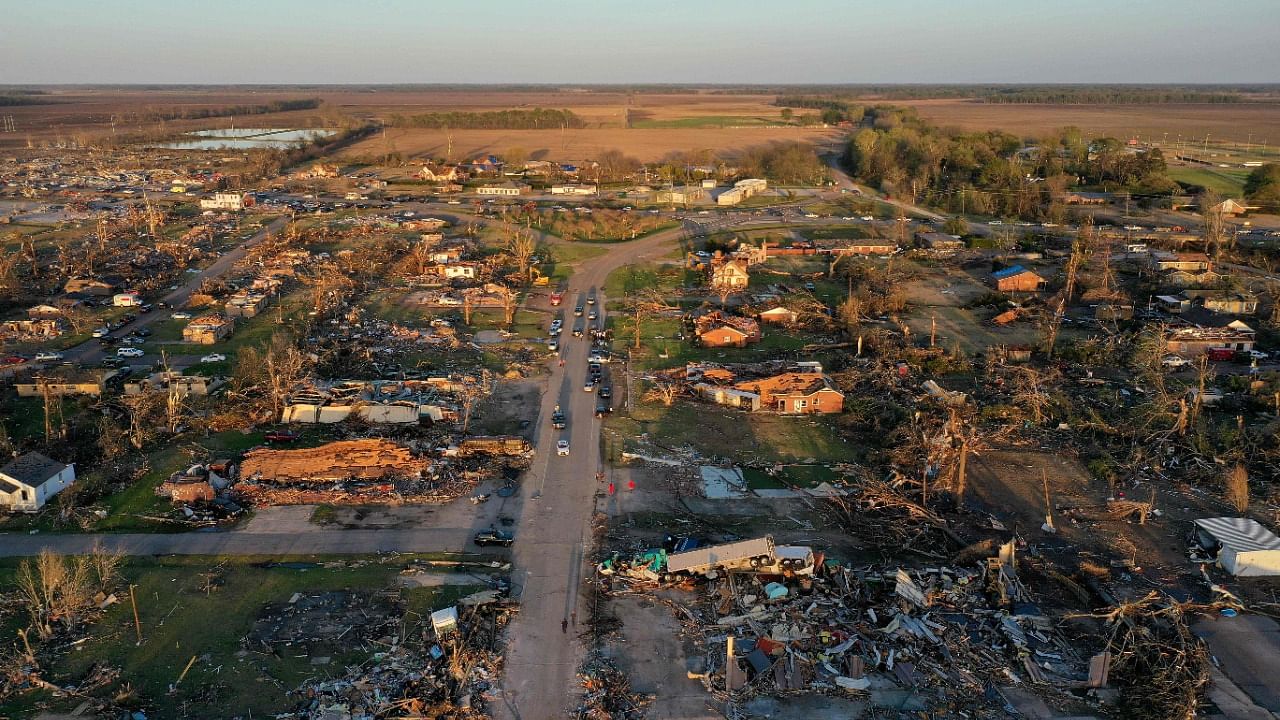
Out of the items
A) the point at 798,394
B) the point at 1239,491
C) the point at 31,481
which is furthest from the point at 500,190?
the point at 1239,491

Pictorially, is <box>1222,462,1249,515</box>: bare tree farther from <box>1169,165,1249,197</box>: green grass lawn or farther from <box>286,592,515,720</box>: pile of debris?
<box>1169,165,1249,197</box>: green grass lawn

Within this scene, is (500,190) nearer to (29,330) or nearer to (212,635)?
(29,330)

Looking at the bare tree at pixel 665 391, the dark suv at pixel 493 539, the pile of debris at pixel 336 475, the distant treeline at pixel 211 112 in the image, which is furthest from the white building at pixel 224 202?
the distant treeline at pixel 211 112

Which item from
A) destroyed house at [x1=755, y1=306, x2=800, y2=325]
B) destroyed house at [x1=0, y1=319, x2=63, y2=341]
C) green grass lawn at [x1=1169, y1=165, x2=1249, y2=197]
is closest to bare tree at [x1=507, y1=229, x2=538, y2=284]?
destroyed house at [x1=755, y1=306, x2=800, y2=325]

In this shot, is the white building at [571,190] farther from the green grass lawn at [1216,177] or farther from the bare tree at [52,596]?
the bare tree at [52,596]

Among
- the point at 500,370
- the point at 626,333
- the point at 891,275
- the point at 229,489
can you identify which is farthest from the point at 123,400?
the point at 891,275
